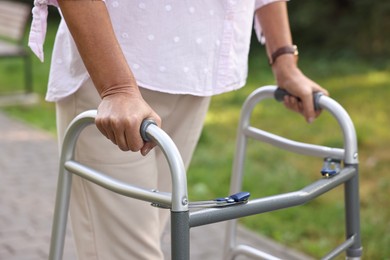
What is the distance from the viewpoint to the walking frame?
1537 mm

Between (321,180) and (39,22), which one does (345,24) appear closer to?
(321,180)

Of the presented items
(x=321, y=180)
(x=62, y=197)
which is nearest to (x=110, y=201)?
(x=62, y=197)

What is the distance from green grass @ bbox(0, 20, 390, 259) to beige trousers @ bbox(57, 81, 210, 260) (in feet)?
6.58

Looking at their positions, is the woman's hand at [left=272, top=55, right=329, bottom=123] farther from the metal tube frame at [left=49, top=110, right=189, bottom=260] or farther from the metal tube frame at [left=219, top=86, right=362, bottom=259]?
the metal tube frame at [left=49, top=110, right=189, bottom=260]

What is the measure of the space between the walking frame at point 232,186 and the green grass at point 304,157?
1.59 metres

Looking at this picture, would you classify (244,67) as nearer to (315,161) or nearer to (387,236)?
(387,236)

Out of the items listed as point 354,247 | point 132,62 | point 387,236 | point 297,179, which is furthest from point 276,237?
point 132,62

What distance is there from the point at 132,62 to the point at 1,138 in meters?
4.63

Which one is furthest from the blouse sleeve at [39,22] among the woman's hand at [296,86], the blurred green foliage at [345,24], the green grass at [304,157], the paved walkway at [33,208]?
the blurred green foliage at [345,24]

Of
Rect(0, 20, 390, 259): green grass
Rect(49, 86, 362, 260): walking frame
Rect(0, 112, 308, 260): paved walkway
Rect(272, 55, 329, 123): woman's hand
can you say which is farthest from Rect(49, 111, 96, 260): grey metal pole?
Rect(0, 20, 390, 259): green grass

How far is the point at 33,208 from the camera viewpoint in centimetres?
451

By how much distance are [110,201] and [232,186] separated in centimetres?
70

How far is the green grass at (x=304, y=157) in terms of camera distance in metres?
4.14

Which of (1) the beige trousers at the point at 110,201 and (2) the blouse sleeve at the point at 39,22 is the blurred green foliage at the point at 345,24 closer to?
(1) the beige trousers at the point at 110,201
